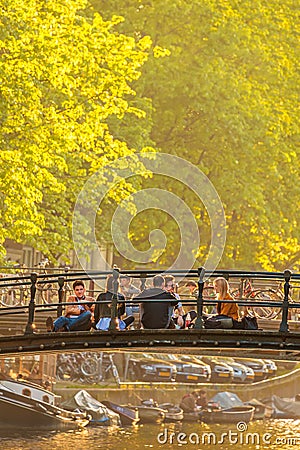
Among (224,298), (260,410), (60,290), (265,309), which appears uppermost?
(265,309)

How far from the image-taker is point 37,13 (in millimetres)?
32000

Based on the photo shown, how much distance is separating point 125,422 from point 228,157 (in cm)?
923

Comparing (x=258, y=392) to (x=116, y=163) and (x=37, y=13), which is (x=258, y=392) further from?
(x=37, y=13)

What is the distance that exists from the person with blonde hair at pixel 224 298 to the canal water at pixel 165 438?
51.4ft

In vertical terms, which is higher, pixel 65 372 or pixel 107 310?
pixel 107 310

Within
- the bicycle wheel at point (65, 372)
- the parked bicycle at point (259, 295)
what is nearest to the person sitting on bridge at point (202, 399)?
the bicycle wheel at point (65, 372)

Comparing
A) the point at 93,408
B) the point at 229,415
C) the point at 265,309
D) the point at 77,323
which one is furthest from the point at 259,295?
the point at 229,415

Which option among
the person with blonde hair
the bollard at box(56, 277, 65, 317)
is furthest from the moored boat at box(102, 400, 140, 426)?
the person with blonde hair

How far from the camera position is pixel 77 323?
Result: 21.5 m

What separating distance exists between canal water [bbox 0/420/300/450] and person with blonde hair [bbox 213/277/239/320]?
51.4 ft

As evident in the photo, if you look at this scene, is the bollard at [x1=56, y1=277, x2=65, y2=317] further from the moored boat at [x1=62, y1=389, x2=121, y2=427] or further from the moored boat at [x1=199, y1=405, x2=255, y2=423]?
the moored boat at [x1=199, y1=405, x2=255, y2=423]

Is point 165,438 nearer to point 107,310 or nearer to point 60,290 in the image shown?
point 60,290

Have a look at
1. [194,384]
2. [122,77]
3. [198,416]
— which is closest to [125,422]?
[198,416]

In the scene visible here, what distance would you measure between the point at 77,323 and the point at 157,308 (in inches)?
50.5
